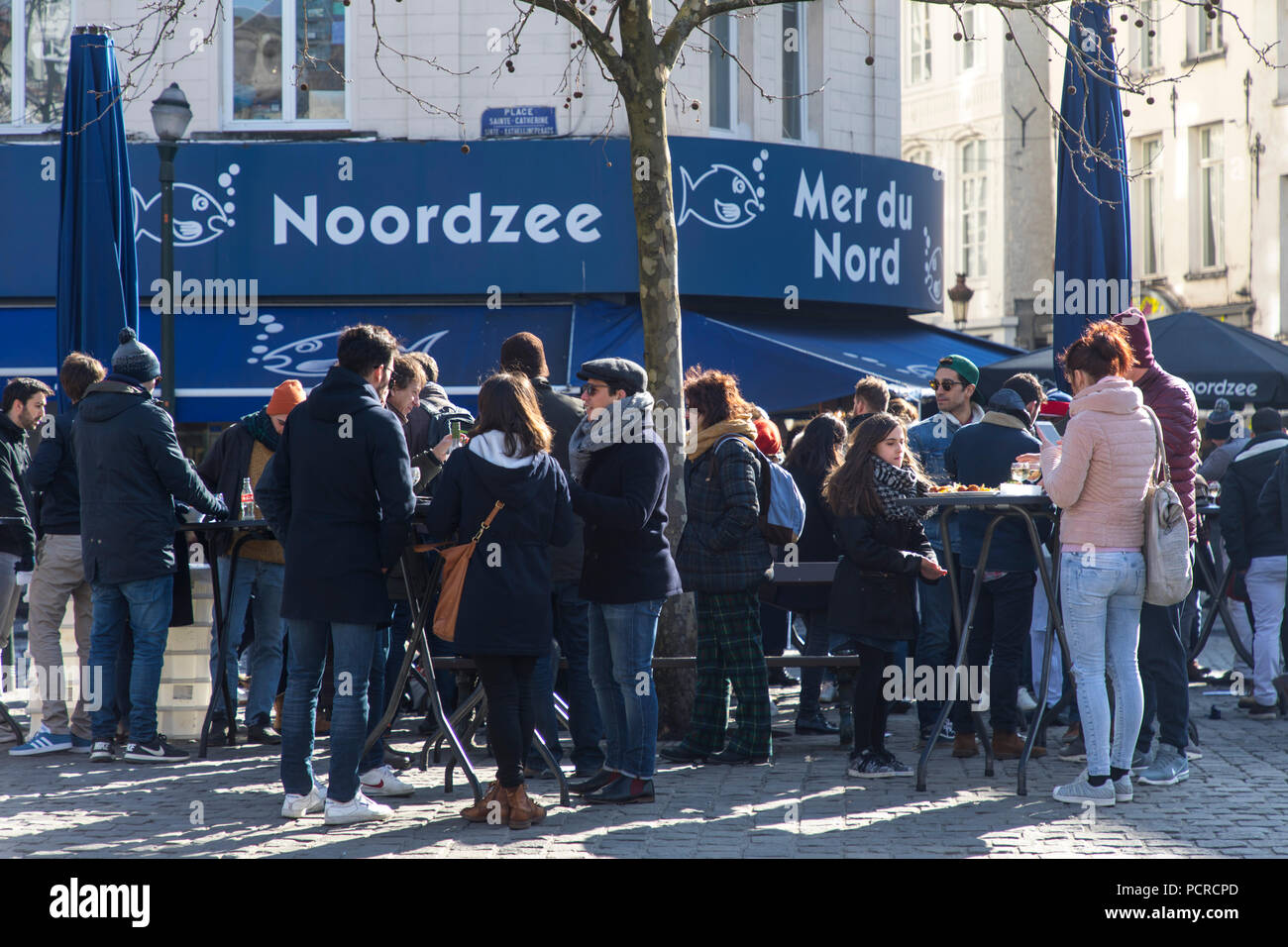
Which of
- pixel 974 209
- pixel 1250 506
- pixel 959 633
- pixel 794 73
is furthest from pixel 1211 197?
pixel 959 633

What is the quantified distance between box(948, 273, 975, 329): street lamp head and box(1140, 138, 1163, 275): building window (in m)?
3.61

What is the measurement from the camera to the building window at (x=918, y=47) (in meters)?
34.9

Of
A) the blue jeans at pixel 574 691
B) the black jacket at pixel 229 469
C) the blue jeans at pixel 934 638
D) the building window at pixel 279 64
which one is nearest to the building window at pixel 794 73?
the building window at pixel 279 64

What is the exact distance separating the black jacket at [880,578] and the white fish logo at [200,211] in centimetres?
875

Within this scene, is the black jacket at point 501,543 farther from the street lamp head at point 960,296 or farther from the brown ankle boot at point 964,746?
the street lamp head at point 960,296

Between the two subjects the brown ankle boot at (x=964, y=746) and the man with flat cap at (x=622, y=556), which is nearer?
the man with flat cap at (x=622, y=556)

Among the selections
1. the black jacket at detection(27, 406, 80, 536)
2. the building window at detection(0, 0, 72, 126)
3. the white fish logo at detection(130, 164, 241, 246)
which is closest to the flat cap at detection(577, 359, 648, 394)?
the black jacket at detection(27, 406, 80, 536)

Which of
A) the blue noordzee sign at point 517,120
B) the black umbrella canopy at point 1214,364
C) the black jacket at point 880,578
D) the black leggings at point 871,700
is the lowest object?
the black leggings at point 871,700

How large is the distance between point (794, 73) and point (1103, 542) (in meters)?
10.2

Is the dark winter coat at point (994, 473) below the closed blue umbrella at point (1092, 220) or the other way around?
below
